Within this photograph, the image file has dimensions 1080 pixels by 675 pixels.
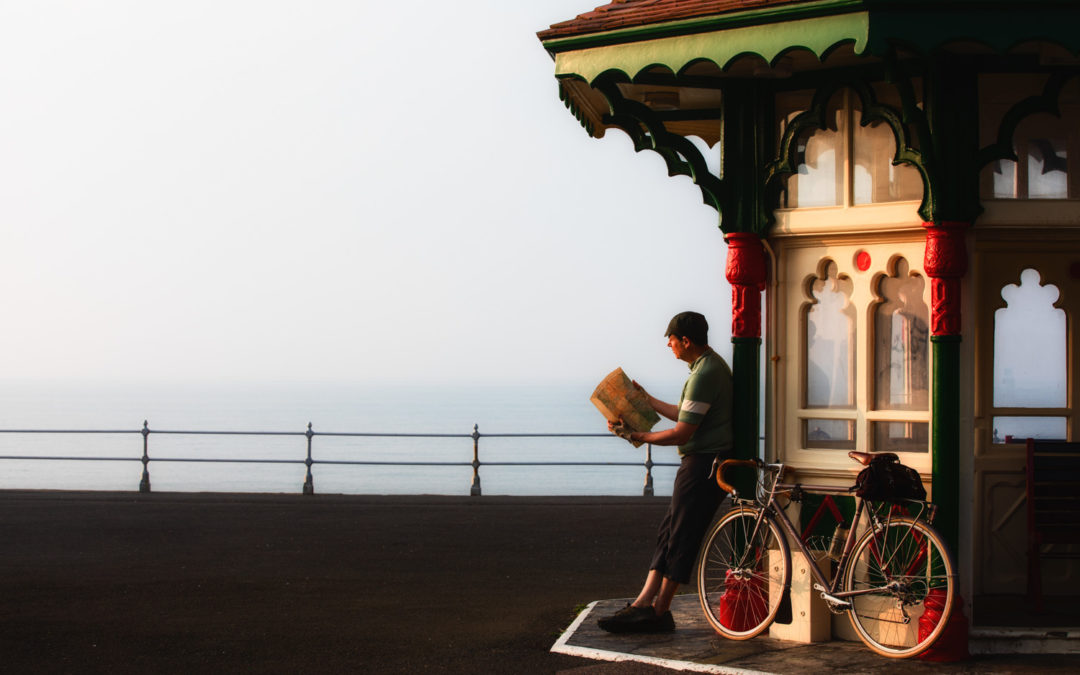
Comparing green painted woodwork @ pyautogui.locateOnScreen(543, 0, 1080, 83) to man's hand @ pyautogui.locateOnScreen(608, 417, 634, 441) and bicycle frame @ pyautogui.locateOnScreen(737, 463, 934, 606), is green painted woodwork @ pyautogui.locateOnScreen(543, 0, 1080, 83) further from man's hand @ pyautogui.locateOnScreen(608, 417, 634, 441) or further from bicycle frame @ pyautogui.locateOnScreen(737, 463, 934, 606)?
bicycle frame @ pyautogui.locateOnScreen(737, 463, 934, 606)

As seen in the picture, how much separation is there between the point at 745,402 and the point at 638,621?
1.57m

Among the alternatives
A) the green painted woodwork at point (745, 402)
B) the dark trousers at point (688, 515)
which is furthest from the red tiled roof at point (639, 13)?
the dark trousers at point (688, 515)

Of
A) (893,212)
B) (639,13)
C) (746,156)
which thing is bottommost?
(893,212)

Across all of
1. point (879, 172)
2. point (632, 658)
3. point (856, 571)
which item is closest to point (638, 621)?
point (632, 658)

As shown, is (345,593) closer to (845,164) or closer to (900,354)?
(900,354)

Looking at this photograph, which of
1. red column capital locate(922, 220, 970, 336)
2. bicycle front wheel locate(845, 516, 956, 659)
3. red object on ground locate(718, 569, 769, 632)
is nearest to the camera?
bicycle front wheel locate(845, 516, 956, 659)

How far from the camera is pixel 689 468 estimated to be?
26.9 ft

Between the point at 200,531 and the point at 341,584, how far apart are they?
4952mm

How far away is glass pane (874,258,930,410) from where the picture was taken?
810cm

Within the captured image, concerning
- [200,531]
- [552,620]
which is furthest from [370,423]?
[552,620]

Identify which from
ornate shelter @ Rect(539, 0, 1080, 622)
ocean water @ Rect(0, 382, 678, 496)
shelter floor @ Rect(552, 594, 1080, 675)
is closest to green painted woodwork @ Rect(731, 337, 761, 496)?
ornate shelter @ Rect(539, 0, 1080, 622)

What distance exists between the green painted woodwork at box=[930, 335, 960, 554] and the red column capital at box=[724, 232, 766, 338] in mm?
1241

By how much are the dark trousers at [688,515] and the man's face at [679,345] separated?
2.15 ft

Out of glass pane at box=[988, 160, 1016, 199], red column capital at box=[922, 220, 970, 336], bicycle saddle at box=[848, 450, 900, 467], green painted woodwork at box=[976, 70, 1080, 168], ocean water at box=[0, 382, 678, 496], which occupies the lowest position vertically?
ocean water at box=[0, 382, 678, 496]
